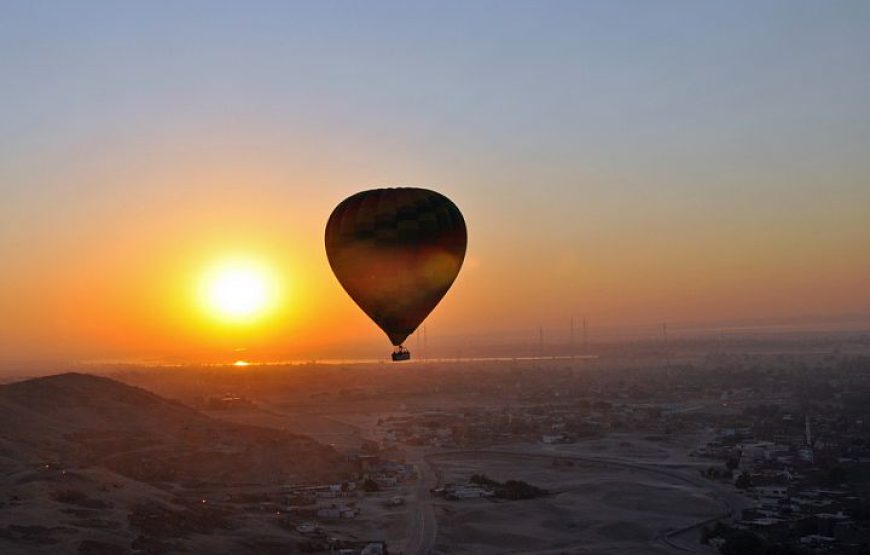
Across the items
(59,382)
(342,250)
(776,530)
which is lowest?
(776,530)

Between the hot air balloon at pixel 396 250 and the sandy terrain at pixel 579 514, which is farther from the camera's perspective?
the sandy terrain at pixel 579 514

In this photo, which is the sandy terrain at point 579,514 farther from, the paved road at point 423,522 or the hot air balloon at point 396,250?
the hot air balloon at point 396,250

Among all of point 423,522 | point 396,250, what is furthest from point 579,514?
point 396,250

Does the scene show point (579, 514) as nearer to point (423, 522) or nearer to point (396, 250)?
point (423, 522)

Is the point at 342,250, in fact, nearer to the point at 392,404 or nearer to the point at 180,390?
the point at 392,404

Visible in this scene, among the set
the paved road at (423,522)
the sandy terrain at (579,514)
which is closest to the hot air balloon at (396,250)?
the paved road at (423,522)

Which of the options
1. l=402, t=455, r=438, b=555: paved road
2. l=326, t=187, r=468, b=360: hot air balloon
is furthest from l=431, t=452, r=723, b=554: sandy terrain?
l=326, t=187, r=468, b=360: hot air balloon

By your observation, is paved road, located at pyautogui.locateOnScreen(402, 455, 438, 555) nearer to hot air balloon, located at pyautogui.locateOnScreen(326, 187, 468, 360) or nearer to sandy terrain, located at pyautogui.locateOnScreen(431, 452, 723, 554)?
sandy terrain, located at pyautogui.locateOnScreen(431, 452, 723, 554)

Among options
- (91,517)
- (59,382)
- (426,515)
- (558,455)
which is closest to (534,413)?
(558,455)
